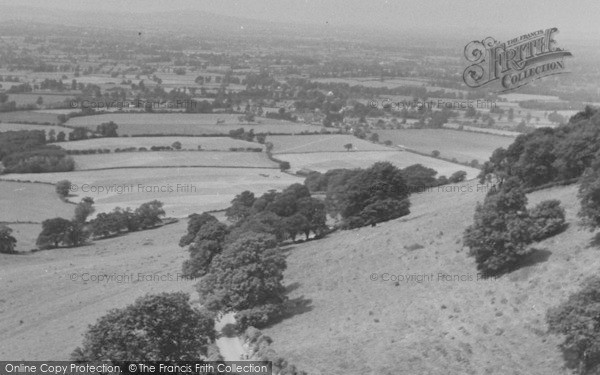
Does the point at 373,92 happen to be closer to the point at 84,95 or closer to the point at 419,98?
the point at 419,98

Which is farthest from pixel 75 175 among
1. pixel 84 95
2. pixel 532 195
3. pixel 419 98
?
pixel 419 98

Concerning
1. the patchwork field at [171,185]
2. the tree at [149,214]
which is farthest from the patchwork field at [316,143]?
the tree at [149,214]

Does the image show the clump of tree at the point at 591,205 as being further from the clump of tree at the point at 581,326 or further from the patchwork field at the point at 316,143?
the patchwork field at the point at 316,143

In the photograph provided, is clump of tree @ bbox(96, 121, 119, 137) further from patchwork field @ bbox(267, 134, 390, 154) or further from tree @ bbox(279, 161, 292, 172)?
tree @ bbox(279, 161, 292, 172)

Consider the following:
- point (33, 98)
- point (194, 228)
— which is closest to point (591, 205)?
point (194, 228)

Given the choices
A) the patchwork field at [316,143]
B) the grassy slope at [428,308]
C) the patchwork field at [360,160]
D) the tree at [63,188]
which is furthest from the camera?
the patchwork field at [316,143]

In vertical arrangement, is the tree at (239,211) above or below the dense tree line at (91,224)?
above

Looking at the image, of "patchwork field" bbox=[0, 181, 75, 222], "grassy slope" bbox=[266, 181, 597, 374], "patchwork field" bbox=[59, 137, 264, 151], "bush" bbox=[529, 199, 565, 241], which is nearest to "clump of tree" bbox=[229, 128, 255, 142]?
"patchwork field" bbox=[59, 137, 264, 151]
